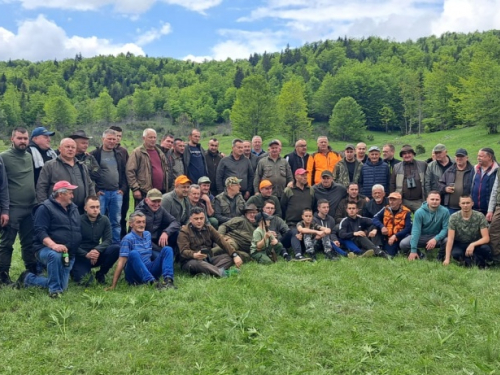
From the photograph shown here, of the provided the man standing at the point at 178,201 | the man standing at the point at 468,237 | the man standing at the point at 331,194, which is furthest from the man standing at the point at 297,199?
the man standing at the point at 468,237

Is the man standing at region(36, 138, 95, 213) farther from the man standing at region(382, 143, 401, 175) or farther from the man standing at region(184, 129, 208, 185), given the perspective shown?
the man standing at region(382, 143, 401, 175)

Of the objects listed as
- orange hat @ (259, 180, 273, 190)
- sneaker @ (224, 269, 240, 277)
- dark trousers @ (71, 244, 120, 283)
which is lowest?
sneaker @ (224, 269, 240, 277)

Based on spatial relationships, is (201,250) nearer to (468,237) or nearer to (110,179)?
(110,179)

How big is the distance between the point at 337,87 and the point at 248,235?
9051 centimetres

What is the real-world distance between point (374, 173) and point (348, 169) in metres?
0.65

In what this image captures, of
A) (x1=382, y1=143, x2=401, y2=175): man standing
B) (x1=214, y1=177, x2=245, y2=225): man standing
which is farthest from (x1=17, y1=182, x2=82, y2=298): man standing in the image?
(x1=382, y1=143, x2=401, y2=175): man standing

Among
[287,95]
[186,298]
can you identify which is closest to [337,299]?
[186,298]

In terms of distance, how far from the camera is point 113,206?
904 cm

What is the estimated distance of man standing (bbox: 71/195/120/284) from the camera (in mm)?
7461

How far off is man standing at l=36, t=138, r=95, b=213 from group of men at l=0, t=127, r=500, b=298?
2 cm

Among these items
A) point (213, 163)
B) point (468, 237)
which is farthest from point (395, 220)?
point (213, 163)

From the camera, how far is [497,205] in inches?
Result: 341

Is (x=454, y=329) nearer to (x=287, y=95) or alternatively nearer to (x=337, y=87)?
(x=287, y=95)

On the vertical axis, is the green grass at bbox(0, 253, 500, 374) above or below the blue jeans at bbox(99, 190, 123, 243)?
below
